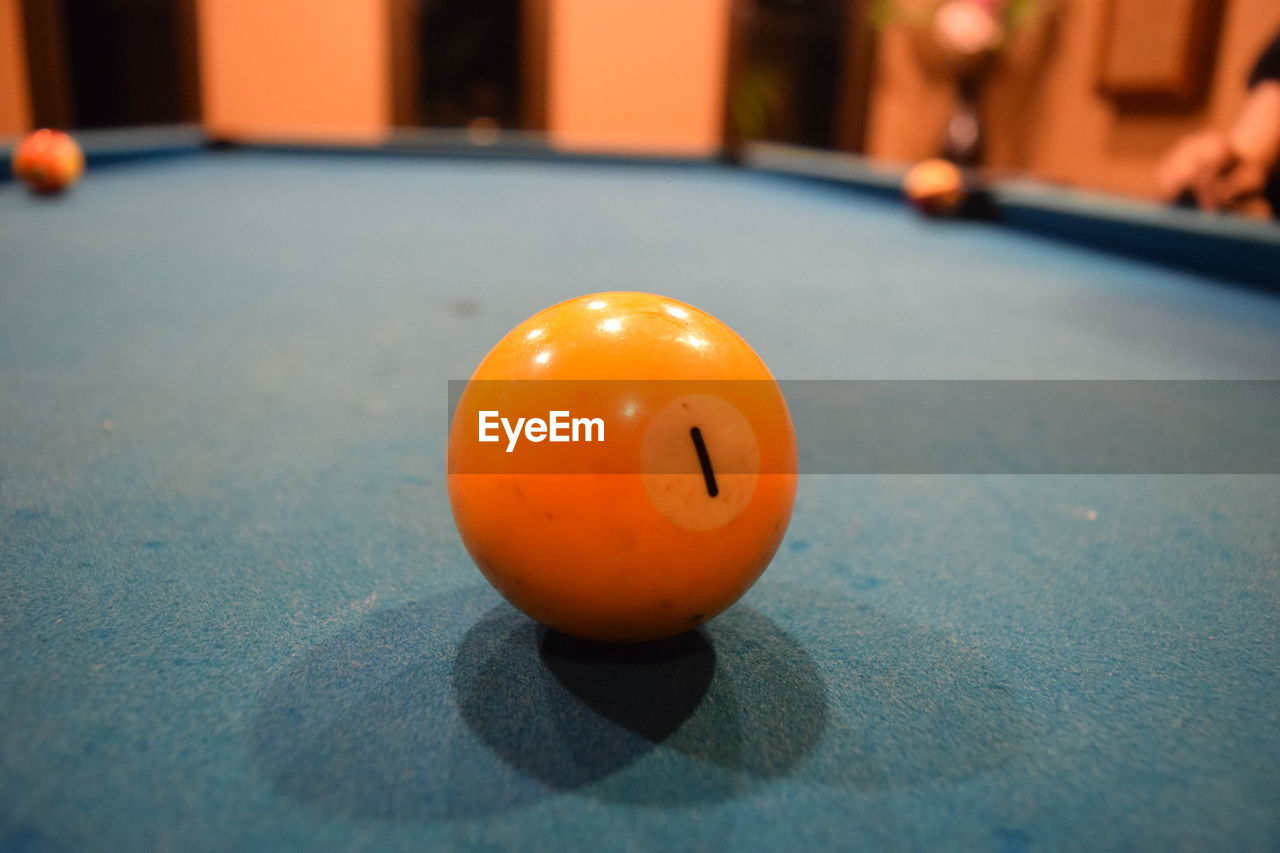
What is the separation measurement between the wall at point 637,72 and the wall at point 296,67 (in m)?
1.60

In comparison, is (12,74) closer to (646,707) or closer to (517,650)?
(517,650)

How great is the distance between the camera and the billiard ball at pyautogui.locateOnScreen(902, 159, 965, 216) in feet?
14.8

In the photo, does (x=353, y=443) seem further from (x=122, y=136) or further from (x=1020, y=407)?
(x=122, y=136)

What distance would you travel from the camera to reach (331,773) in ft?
2.62

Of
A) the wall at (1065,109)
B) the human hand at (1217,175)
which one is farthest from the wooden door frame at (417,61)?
the human hand at (1217,175)

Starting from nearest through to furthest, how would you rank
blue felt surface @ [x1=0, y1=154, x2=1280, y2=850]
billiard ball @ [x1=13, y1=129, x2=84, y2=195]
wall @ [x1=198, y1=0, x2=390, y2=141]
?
1. blue felt surface @ [x1=0, y1=154, x2=1280, y2=850]
2. billiard ball @ [x1=13, y1=129, x2=84, y2=195]
3. wall @ [x1=198, y1=0, x2=390, y2=141]

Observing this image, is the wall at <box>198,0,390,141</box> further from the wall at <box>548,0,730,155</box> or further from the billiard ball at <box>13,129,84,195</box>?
the billiard ball at <box>13,129,84,195</box>

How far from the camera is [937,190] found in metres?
4.50

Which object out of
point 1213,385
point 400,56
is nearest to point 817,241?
Result: point 1213,385

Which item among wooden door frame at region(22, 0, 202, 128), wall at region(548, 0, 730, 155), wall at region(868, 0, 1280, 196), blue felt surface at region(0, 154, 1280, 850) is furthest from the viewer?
wall at region(548, 0, 730, 155)

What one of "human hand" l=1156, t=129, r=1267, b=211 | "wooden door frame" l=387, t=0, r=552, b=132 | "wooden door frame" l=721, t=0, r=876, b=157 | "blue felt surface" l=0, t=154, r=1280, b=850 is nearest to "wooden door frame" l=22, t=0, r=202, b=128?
"wooden door frame" l=387, t=0, r=552, b=132

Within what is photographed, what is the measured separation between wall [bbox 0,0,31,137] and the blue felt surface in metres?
7.23

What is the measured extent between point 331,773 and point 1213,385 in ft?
6.65

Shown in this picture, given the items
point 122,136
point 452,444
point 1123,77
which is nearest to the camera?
point 452,444
